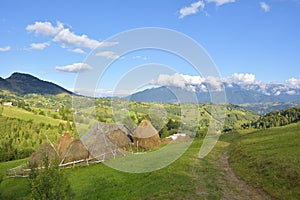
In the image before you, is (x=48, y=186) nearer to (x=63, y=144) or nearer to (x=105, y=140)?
(x=105, y=140)

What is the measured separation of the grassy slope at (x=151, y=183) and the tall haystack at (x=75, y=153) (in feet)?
12.6

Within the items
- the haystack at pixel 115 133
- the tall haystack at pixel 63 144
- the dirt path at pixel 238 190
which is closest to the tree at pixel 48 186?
the dirt path at pixel 238 190

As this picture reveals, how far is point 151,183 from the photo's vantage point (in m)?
23.5

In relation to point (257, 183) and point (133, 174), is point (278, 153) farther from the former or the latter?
point (133, 174)

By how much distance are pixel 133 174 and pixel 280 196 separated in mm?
14329

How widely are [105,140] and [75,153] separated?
5.40 m

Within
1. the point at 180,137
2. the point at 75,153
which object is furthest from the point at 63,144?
the point at 180,137

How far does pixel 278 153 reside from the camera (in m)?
28.6

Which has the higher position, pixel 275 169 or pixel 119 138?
pixel 119 138

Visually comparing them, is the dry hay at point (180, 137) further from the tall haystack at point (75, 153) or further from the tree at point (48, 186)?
the tree at point (48, 186)

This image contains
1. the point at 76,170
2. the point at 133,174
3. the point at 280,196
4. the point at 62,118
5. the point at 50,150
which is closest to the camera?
the point at 280,196

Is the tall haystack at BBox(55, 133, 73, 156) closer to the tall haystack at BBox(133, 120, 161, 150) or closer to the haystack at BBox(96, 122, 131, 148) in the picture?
the haystack at BBox(96, 122, 131, 148)

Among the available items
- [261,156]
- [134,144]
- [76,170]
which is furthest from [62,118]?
[261,156]

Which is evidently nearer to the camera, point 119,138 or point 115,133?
point 115,133
